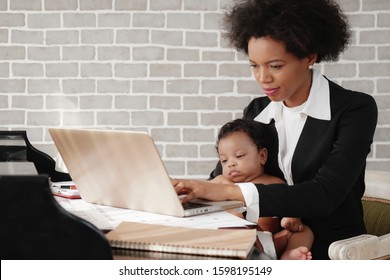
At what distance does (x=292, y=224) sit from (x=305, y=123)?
304 millimetres

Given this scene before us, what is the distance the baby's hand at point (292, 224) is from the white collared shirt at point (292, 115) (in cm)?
15

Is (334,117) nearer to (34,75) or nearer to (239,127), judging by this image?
(239,127)

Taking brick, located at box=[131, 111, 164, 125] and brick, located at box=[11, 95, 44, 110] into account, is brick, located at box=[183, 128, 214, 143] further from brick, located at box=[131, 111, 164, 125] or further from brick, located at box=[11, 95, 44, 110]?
brick, located at box=[11, 95, 44, 110]

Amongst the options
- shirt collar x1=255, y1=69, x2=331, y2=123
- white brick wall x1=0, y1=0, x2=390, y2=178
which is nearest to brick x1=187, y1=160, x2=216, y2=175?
white brick wall x1=0, y1=0, x2=390, y2=178

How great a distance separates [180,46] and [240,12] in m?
1.78

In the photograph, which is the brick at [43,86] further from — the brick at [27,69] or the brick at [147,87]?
the brick at [147,87]

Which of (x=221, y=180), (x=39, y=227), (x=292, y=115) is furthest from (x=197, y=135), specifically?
(x=39, y=227)

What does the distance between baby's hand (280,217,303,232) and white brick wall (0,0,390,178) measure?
5.84 feet

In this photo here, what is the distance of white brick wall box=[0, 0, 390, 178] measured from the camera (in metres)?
3.63

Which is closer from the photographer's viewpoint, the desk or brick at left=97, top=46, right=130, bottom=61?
the desk

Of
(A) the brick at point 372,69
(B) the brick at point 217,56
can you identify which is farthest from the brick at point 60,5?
(A) the brick at point 372,69

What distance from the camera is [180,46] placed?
3645 mm

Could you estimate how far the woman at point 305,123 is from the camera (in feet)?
5.54

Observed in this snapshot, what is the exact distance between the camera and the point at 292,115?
198cm
